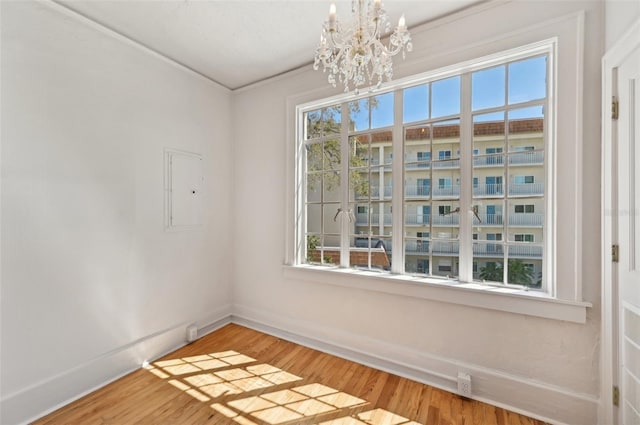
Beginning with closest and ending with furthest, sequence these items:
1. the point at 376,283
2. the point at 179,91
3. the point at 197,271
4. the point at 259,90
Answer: the point at 376,283 < the point at 179,91 < the point at 197,271 < the point at 259,90

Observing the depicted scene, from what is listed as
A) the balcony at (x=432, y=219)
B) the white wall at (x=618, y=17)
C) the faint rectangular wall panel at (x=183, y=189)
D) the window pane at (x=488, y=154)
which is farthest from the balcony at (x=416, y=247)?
the faint rectangular wall panel at (x=183, y=189)

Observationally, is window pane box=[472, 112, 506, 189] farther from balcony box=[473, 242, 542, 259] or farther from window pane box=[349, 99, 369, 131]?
window pane box=[349, 99, 369, 131]

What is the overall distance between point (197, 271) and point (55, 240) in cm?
124

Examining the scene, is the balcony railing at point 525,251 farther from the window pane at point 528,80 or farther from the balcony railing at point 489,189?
the window pane at point 528,80

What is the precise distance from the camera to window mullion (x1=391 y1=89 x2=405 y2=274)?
90.8 inches

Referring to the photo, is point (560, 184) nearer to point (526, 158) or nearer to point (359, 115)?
point (526, 158)

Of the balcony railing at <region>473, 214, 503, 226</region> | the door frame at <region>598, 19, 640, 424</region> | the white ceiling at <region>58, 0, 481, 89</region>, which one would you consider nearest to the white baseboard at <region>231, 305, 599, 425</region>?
the door frame at <region>598, 19, 640, 424</region>

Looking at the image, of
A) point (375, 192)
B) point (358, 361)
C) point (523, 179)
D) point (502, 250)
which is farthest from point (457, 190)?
point (358, 361)

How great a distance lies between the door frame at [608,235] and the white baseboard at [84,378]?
130 inches

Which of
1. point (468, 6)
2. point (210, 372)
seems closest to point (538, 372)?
point (210, 372)

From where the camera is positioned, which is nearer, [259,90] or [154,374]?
[154,374]

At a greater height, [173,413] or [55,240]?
[55,240]

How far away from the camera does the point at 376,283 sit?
229 cm

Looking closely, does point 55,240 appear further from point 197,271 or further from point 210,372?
point 210,372
